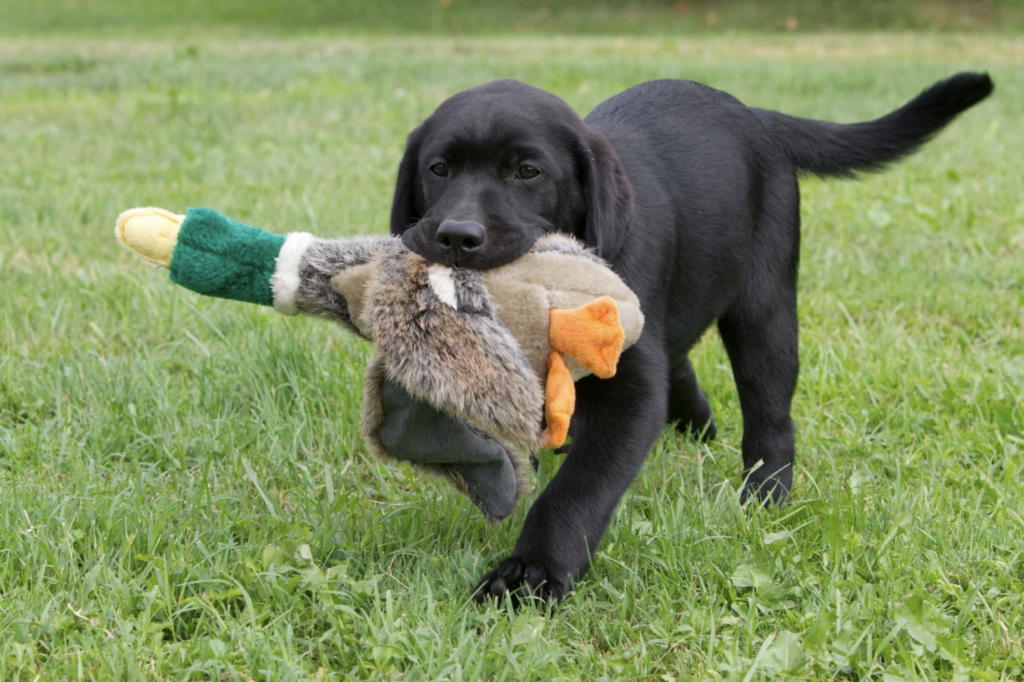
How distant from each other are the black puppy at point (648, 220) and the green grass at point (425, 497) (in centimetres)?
16

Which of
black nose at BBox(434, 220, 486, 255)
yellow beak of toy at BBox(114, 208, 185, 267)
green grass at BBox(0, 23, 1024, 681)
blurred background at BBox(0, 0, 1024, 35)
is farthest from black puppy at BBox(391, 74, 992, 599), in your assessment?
blurred background at BBox(0, 0, 1024, 35)

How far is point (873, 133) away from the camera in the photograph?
2980mm

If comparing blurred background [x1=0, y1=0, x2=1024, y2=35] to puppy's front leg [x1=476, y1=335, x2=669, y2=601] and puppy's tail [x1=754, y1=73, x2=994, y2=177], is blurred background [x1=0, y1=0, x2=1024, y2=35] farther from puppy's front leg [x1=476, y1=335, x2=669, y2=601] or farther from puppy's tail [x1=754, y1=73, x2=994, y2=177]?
puppy's front leg [x1=476, y1=335, x2=669, y2=601]

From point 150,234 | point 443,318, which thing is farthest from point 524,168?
point 150,234

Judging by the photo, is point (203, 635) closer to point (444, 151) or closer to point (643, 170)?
point (444, 151)

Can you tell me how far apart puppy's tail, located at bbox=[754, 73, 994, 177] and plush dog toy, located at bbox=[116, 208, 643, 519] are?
48.3 inches

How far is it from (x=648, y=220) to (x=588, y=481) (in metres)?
0.69

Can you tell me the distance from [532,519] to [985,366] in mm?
1897

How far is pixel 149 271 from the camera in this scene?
157 inches

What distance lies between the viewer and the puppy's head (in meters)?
2.14

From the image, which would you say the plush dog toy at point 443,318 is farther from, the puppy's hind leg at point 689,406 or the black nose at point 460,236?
the puppy's hind leg at point 689,406

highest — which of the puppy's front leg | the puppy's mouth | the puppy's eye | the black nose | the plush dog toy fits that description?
the puppy's eye

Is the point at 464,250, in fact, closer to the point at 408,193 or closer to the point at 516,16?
the point at 408,193

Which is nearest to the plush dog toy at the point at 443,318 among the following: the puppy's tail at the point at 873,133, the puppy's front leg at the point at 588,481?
the puppy's front leg at the point at 588,481
